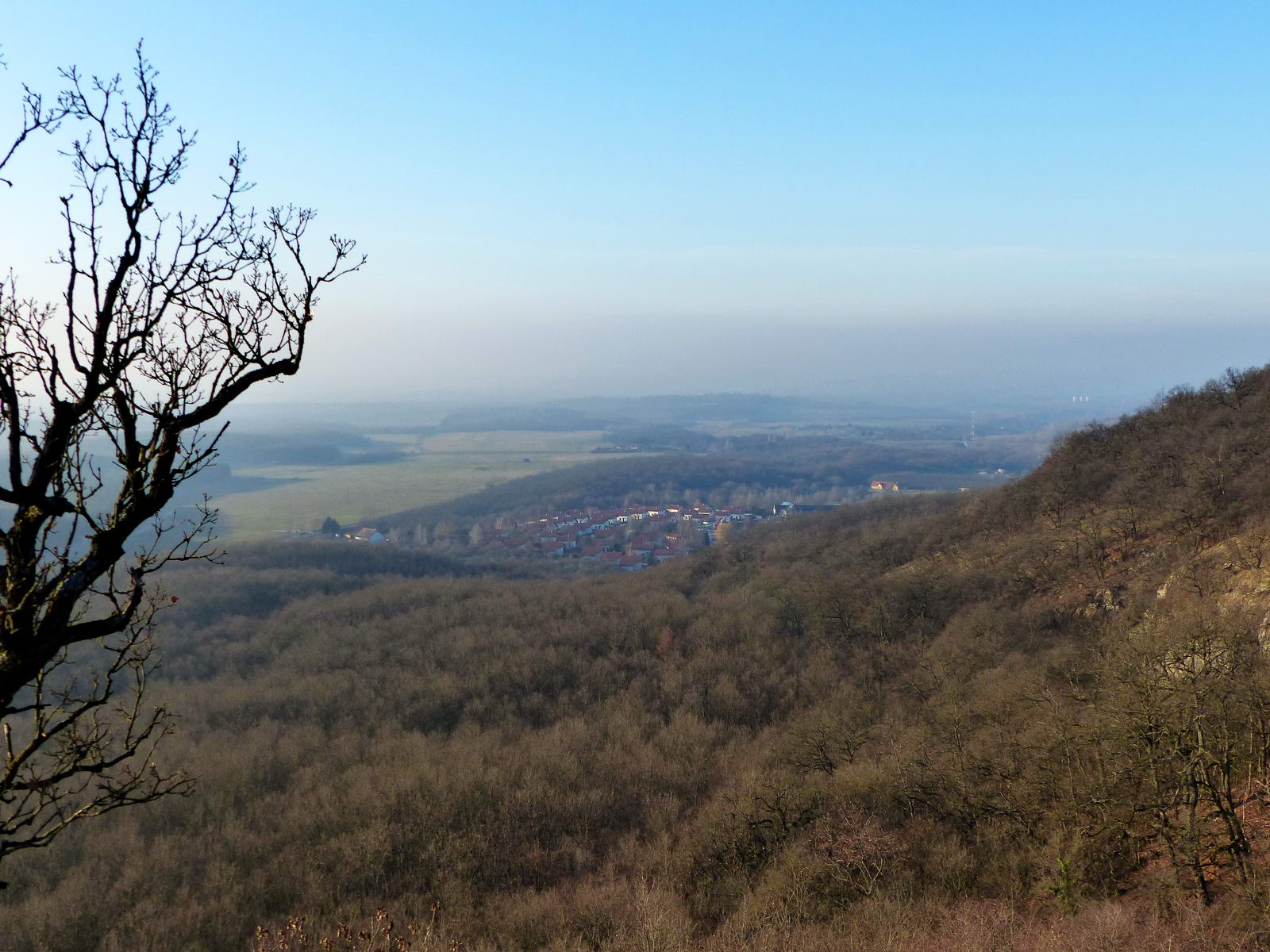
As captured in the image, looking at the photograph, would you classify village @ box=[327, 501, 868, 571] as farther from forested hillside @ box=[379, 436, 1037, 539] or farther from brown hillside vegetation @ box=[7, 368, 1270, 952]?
brown hillside vegetation @ box=[7, 368, 1270, 952]

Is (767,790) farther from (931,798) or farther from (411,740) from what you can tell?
(411,740)

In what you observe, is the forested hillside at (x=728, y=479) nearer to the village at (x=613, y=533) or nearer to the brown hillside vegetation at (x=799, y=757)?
the village at (x=613, y=533)

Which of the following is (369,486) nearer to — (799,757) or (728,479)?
(728,479)

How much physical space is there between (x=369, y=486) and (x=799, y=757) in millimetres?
125584

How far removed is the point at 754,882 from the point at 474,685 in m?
19.1

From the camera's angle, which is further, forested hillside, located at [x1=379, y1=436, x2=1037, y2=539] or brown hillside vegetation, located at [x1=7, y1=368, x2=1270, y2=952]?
forested hillside, located at [x1=379, y1=436, x2=1037, y2=539]

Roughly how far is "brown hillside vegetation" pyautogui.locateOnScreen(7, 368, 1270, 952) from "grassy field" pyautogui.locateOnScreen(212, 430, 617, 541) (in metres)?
58.7

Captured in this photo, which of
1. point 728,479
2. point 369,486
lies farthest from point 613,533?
point 369,486

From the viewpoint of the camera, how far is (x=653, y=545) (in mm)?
82312

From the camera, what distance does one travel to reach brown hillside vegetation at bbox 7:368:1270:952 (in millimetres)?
12922

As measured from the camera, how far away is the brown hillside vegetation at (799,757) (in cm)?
1292

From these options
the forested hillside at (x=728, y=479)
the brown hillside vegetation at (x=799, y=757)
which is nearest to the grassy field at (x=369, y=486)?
the forested hillside at (x=728, y=479)

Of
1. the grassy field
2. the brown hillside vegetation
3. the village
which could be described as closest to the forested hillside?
the village

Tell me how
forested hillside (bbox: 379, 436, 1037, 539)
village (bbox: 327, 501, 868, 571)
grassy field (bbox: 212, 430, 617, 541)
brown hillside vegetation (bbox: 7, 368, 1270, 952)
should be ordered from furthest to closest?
forested hillside (bbox: 379, 436, 1037, 539) → grassy field (bbox: 212, 430, 617, 541) → village (bbox: 327, 501, 868, 571) → brown hillside vegetation (bbox: 7, 368, 1270, 952)
